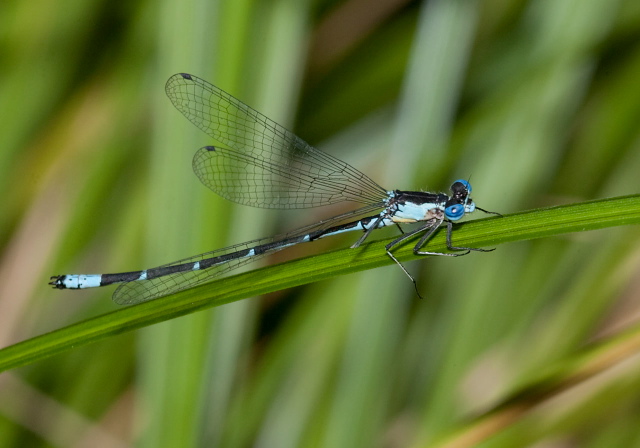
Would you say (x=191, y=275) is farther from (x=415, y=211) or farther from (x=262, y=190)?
(x=415, y=211)

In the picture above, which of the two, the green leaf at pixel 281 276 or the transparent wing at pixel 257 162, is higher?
the transparent wing at pixel 257 162

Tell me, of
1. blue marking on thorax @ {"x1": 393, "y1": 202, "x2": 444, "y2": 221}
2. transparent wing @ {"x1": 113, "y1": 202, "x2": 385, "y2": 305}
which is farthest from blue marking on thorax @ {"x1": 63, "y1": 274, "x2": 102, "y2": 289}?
blue marking on thorax @ {"x1": 393, "y1": 202, "x2": 444, "y2": 221}

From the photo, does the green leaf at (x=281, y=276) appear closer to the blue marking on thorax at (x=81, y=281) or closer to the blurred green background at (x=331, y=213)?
the blurred green background at (x=331, y=213)

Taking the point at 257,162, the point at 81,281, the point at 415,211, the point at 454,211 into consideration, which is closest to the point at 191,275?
the point at 81,281

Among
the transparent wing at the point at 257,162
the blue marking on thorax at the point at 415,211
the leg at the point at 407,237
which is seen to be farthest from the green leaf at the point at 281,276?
the blue marking on thorax at the point at 415,211

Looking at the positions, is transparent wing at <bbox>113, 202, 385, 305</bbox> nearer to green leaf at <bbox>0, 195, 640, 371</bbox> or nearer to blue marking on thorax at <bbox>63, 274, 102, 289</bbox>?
blue marking on thorax at <bbox>63, 274, 102, 289</bbox>
